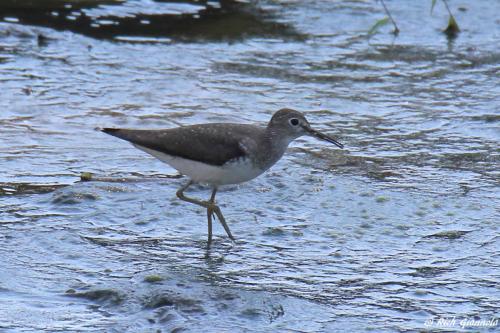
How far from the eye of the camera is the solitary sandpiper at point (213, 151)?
671 centimetres

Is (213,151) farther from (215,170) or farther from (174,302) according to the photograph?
(174,302)

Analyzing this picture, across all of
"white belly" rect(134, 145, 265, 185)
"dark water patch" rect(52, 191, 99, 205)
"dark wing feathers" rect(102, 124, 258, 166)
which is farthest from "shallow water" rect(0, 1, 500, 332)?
"dark wing feathers" rect(102, 124, 258, 166)

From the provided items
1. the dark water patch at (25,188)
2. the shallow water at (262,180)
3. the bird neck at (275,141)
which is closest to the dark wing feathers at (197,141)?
the bird neck at (275,141)

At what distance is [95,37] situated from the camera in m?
11.2

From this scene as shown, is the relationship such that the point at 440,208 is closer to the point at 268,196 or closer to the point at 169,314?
the point at 268,196

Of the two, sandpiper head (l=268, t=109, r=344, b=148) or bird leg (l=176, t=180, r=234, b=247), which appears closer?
bird leg (l=176, t=180, r=234, b=247)

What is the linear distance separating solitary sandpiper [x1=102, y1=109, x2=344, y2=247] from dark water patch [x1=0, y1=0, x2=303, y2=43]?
4.50 meters

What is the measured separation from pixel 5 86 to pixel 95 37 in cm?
181

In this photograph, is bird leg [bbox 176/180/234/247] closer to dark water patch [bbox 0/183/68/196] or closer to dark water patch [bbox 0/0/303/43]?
dark water patch [bbox 0/183/68/196]

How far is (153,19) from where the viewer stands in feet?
38.9

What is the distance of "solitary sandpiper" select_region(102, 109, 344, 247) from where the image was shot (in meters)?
6.71

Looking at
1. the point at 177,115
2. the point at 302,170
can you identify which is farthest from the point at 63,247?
the point at 177,115

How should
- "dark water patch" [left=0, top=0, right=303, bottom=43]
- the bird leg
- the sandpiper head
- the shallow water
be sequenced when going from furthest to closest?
"dark water patch" [left=0, top=0, right=303, bottom=43] < the sandpiper head < the bird leg < the shallow water

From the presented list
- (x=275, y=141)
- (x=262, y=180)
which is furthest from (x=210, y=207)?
(x=262, y=180)
